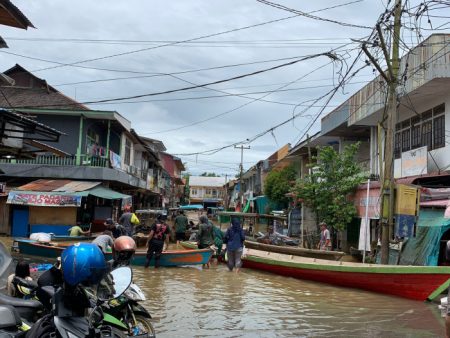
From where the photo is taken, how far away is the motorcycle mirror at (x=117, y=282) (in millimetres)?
5305

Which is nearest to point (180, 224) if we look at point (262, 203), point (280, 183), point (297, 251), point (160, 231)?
point (297, 251)

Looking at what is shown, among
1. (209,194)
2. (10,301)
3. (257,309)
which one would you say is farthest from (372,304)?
(209,194)

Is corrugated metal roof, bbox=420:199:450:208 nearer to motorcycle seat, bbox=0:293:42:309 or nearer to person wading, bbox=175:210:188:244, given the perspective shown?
person wading, bbox=175:210:188:244

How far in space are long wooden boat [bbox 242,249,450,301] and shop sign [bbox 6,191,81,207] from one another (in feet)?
37.3

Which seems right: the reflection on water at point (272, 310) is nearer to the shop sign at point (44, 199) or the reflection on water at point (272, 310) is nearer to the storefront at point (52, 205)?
the shop sign at point (44, 199)

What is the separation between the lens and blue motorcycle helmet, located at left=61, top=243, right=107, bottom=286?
11.9 feet

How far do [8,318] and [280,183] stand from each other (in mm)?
33815

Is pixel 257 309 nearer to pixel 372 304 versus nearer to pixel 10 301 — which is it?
pixel 372 304

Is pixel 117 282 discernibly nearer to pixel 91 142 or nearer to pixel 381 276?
pixel 381 276

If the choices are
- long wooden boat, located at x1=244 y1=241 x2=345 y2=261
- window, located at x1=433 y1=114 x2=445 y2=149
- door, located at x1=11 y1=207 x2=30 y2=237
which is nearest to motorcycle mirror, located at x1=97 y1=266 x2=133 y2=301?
long wooden boat, located at x1=244 y1=241 x2=345 y2=261

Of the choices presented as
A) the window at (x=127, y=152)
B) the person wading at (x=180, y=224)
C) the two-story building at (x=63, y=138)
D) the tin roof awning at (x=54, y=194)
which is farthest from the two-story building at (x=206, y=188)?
the person wading at (x=180, y=224)

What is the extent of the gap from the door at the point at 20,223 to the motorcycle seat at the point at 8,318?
21991mm

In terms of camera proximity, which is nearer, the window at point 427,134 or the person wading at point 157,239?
the person wading at point 157,239

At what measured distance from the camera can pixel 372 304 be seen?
34.8 ft
